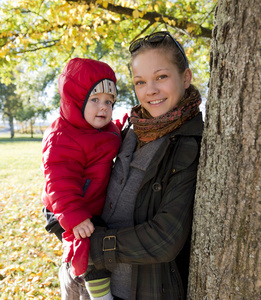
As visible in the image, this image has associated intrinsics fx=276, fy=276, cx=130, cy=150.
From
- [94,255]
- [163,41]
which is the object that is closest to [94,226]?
[94,255]

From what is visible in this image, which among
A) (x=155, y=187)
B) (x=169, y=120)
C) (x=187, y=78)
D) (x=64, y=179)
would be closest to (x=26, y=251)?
(x=64, y=179)

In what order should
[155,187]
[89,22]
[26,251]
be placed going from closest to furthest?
[155,187]
[26,251]
[89,22]

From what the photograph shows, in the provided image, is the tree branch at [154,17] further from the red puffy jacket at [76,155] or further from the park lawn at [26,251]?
the park lawn at [26,251]

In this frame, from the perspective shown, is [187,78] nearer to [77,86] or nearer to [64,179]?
[77,86]

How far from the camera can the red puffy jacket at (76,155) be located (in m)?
A: 1.93

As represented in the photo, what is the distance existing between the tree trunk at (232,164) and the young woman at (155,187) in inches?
5.7

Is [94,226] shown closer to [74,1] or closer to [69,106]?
[69,106]

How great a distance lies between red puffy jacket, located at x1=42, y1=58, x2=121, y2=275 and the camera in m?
1.93

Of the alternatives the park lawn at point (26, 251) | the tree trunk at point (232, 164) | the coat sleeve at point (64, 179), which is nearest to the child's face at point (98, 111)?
the coat sleeve at point (64, 179)

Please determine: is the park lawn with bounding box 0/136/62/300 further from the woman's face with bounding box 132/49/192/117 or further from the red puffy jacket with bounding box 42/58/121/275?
the woman's face with bounding box 132/49/192/117

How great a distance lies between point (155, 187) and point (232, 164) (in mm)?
514

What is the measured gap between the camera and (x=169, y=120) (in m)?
1.88

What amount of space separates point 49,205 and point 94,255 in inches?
22.9

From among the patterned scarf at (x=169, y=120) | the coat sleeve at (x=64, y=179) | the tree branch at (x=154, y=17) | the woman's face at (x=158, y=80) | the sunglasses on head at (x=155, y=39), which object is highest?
the tree branch at (x=154, y=17)
